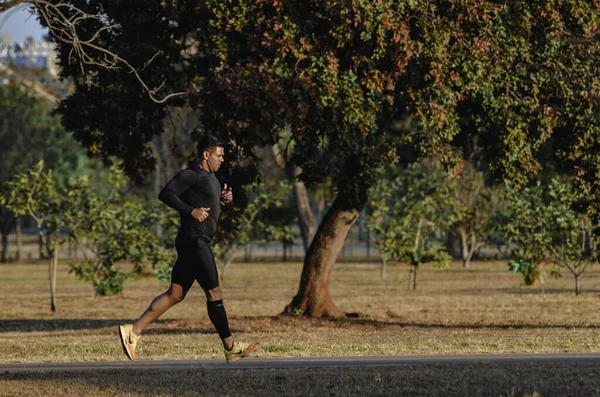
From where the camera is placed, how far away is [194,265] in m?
11.9

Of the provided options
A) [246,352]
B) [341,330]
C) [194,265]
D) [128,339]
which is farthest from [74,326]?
[194,265]

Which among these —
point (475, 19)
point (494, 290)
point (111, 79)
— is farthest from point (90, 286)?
point (475, 19)

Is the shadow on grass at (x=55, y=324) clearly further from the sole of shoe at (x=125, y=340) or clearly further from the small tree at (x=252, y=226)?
the small tree at (x=252, y=226)

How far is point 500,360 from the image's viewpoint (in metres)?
12.4

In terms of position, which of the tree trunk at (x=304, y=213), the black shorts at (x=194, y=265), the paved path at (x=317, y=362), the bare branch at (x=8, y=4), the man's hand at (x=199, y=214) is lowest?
the paved path at (x=317, y=362)

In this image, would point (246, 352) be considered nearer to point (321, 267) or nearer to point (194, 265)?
point (194, 265)

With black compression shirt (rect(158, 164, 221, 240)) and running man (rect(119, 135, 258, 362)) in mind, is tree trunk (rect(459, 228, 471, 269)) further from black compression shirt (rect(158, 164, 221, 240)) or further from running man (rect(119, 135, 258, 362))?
black compression shirt (rect(158, 164, 221, 240))

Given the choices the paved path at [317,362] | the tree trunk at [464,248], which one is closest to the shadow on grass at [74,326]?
the paved path at [317,362]

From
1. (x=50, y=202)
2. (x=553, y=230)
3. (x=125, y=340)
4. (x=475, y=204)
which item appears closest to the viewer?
(x=125, y=340)

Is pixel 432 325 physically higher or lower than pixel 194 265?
lower

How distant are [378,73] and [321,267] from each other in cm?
525

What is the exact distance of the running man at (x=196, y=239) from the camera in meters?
11.9

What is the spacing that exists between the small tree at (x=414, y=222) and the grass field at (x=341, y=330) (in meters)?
1.22

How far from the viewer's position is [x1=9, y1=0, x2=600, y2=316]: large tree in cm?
1878
